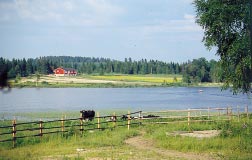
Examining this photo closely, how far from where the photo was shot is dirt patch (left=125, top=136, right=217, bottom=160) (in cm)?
1653

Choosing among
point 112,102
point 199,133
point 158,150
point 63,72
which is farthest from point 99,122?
point 63,72

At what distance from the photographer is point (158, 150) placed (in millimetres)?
18531

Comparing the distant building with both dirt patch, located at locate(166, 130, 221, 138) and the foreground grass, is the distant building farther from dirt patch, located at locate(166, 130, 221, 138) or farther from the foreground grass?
the foreground grass

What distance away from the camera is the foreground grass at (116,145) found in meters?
16.6

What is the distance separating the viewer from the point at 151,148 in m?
19.2

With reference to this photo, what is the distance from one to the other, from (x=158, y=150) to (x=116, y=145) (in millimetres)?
2411

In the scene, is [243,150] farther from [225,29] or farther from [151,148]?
[225,29]

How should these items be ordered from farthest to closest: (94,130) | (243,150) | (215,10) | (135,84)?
A: (135,84), (215,10), (94,130), (243,150)

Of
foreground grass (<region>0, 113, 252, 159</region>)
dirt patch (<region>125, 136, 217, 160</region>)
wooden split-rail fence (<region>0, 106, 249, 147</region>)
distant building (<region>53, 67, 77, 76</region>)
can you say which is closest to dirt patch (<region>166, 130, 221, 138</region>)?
foreground grass (<region>0, 113, 252, 159</region>)

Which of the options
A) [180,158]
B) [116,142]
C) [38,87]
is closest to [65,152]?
[116,142]

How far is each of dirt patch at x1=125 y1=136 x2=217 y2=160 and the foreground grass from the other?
0.36 metres

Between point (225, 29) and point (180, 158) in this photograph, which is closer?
point (180, 158)

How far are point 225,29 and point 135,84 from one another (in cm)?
11738

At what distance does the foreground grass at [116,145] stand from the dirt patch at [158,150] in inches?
14.2
